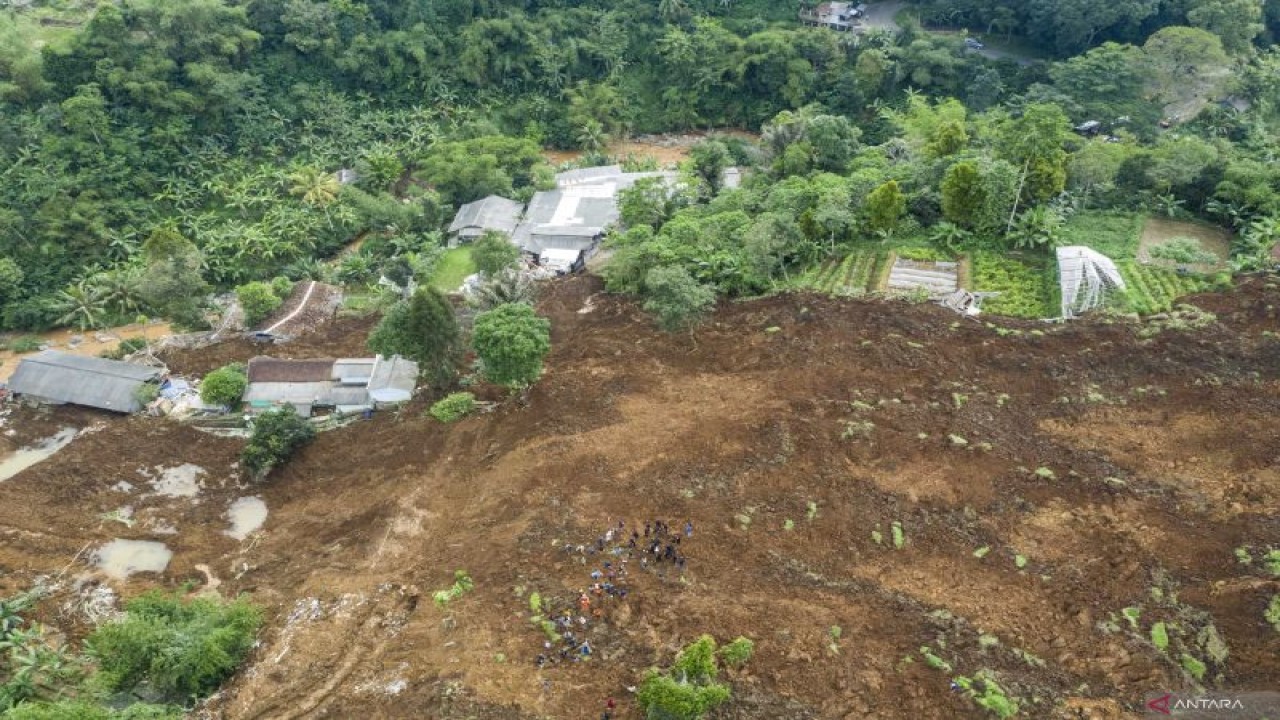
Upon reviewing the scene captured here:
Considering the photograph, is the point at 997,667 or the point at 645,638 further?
the point at 645,638

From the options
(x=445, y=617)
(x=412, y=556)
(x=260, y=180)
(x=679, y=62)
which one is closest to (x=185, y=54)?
(x=260, y=180)

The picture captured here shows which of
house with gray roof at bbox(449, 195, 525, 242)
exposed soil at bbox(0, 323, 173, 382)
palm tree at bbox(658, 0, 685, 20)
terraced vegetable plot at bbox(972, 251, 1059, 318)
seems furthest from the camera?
palm tree at bbox(658, 0, 685, 20)

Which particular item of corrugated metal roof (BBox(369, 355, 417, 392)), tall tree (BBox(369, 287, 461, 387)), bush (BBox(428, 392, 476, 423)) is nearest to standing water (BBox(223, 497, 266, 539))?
corrugated metal roof (BBox(369, 355, 417, 392))

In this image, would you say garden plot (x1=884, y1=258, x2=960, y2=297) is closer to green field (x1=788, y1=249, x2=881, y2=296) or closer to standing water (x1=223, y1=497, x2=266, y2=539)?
green field (x1=788, y1=249, x2=881, y2=296)

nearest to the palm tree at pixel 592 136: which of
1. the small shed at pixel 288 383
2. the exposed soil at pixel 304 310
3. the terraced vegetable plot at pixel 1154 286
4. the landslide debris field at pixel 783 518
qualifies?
the exposed soil at pixel 304 310

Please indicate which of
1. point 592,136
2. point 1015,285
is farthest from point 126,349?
point 1015,285

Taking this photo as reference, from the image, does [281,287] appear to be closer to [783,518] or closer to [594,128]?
[594,128]

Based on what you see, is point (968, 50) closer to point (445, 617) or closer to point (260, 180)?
point (260, 180)
